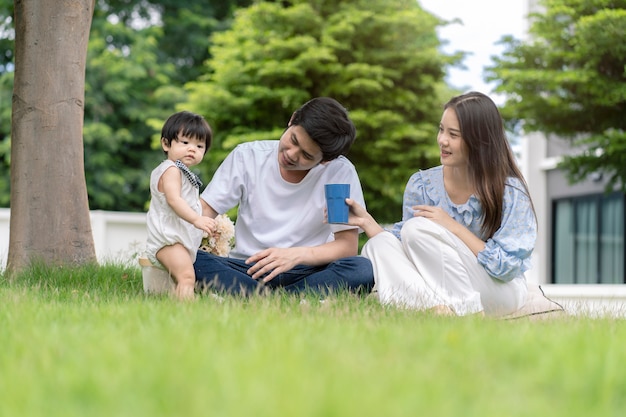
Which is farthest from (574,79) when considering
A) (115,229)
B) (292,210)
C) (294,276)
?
(294,276)

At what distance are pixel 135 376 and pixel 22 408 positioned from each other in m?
Result: 0.33

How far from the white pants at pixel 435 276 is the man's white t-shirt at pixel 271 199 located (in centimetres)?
58

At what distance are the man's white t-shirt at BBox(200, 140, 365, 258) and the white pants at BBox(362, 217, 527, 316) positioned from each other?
0.58 m

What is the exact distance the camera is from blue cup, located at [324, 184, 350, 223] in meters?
4.84

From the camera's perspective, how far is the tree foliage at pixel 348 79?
689 inches

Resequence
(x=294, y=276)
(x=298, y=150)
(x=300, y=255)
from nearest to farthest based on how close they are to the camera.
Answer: (x=298, y=150)
(x=300, y=255)
(x=294, y=276)

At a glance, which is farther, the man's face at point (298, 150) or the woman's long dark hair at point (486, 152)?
the man's face at point (298, 150)

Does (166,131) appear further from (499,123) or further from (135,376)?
(135,376)

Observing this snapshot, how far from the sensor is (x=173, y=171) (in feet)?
16.5

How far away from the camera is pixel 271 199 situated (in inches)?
216

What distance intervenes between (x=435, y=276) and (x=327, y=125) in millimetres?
1071

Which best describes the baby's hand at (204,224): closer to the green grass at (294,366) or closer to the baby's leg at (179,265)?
the baby's leg at (179,265)

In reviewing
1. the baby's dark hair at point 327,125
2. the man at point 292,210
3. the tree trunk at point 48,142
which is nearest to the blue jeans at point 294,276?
the man at point 292,210

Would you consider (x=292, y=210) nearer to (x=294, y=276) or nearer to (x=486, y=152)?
(x=294, y=276)
